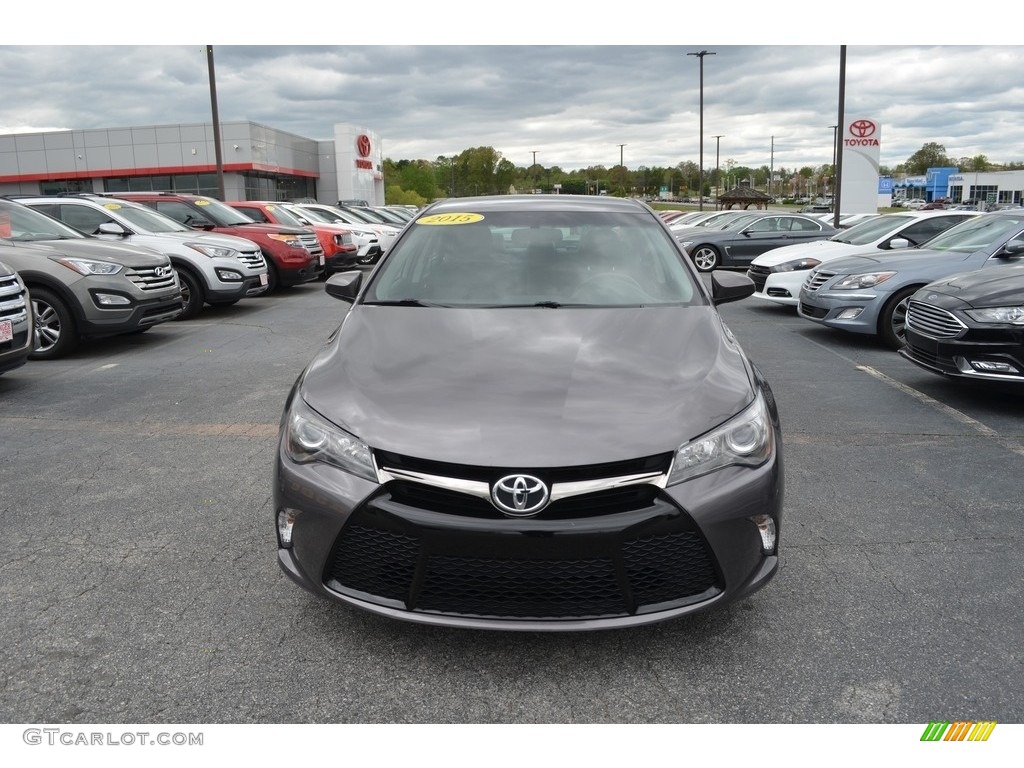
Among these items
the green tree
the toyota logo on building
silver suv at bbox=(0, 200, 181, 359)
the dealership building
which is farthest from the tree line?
silver suv at bbox=(0, 200, 181, 359)

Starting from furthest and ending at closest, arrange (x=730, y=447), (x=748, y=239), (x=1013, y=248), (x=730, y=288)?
1. (x=748, y=239)
2. (x=1013, y=248)
3. (x=730, y=288)
4. (x=730, y=447)

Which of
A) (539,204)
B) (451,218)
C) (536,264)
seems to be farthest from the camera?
(539,204)

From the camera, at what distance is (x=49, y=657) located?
2.86 metres

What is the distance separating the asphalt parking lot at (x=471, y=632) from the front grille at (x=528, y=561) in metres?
0.29

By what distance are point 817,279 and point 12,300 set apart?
323 inches

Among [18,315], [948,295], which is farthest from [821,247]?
[18,315]

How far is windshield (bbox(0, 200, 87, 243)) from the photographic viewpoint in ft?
29.1

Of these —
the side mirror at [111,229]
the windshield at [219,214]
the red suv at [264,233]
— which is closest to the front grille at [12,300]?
the side mirror at [111,229]

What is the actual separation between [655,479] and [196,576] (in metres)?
2.05

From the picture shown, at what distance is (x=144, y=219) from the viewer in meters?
12.2

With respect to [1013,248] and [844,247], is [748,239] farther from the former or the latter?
[1013,248]

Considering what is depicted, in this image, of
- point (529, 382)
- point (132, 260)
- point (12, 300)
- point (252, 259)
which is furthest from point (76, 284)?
point (529, 382)

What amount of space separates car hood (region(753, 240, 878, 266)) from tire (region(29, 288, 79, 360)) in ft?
30.5
